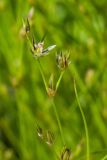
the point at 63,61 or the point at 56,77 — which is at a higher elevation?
the point at 56,77

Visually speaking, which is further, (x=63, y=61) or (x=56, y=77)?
(x=56, y=77)

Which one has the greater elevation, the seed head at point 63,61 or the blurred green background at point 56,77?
the blurred green background at point 56,77

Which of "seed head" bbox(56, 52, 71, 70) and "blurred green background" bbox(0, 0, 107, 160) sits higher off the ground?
"blurred green background" bbox(0, 0, 107, 160)

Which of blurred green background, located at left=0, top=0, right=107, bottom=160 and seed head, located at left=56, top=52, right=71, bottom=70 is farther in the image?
blurred green background, located at left=0, top=0, right=107, bottom=160

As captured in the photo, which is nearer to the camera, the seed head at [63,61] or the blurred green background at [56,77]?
the seed head at [63,61]

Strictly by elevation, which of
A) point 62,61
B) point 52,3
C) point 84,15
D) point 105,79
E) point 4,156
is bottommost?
point 62,61

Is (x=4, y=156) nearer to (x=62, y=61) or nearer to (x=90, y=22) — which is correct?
(x=90, y=22)

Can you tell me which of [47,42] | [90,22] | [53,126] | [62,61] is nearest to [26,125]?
[53,126]

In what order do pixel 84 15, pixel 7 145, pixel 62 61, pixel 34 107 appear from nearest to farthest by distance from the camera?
pixel 62 61
pixel 84 15
pixel 34 107
pixel 7 145
